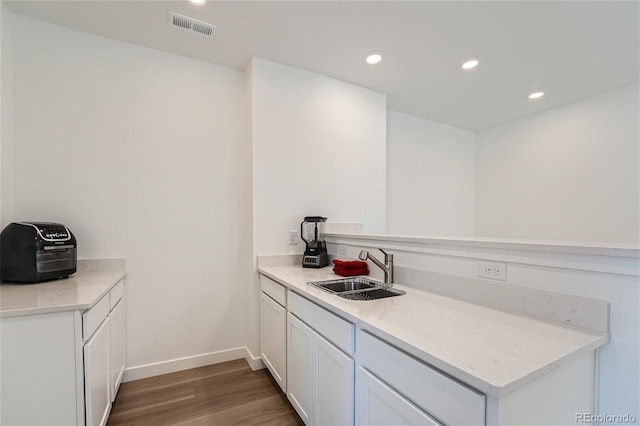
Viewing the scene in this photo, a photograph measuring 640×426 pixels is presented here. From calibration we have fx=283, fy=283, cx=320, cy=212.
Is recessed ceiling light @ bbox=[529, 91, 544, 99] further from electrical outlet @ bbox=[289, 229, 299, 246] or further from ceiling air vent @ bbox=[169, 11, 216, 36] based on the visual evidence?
ceiling air vent @ bbox=[169, 11, 216, 36]

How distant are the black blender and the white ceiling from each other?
1.47 meters

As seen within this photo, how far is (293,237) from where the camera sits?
2641 mm

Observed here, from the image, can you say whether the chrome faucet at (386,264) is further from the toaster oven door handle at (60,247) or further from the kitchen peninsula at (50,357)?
the toaster oven door handle at (60,247)

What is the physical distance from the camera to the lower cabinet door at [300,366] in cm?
158

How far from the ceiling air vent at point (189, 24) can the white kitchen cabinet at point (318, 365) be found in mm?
2058

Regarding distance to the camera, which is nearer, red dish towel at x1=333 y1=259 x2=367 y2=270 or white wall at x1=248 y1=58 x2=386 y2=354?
red dish towel at x1=333 y1=259 x2=367 y2=270

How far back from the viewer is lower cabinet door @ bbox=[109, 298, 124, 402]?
1.78m

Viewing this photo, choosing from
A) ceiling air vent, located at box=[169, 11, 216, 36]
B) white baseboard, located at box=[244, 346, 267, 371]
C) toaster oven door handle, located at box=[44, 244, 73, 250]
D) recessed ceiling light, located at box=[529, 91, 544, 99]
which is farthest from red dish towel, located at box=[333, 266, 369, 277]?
recessed ceiling light, located at box=[529, 91, 544, 99]

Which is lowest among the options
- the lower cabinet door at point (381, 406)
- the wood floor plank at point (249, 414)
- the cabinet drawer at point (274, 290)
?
the wood floor plank at point (249, 414)

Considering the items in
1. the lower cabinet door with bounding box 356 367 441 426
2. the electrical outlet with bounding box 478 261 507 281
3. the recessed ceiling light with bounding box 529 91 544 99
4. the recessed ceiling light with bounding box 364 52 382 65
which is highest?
the recessed ceiling light with bounding box 364 52 382 65

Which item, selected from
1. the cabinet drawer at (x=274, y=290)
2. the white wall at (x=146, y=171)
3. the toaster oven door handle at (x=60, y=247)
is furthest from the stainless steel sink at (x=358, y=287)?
the toaster oven door handle at (x=60, y=247)

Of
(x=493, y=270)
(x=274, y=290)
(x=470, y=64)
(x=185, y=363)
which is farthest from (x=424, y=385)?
(x=470, y=64)

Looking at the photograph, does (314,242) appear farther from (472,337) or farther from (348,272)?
(472,337)

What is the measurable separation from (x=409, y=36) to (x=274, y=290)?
7.36 ft
